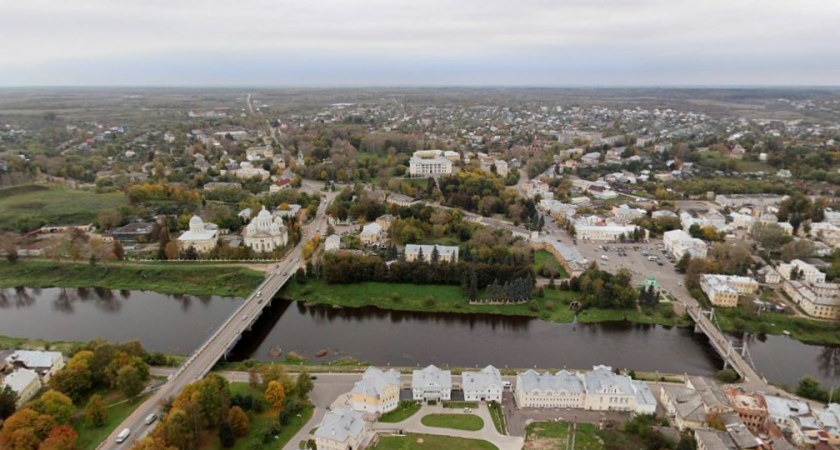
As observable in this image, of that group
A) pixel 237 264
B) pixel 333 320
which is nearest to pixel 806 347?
pixel 333 320

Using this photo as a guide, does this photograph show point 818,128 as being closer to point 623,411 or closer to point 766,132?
point 766,132

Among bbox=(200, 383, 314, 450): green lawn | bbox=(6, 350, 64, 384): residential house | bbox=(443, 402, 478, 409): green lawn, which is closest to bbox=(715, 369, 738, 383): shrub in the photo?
bbox=(443, 402, 478, 409): green lawn

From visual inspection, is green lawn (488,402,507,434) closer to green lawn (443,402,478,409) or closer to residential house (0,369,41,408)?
green lawn (443,402,478,409)

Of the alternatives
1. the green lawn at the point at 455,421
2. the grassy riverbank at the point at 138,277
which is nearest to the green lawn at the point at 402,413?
the green lawn at the point at 455,421

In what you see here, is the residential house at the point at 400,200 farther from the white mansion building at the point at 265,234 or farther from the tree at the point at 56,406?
the tree at the point at 56,406

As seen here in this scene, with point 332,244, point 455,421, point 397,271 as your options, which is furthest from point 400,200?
point 455,421

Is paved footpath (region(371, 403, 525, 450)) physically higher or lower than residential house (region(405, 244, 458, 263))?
lower
